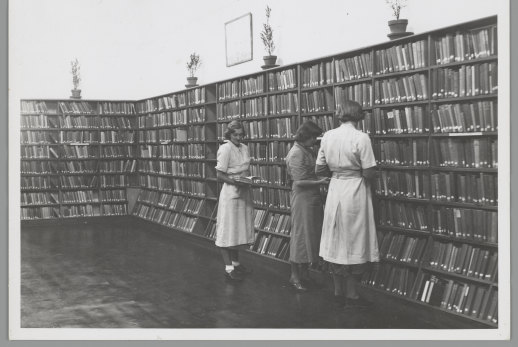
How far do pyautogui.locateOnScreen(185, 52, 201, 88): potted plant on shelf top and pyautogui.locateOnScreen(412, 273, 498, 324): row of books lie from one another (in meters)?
5.95

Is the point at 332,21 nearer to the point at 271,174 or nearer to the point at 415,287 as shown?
the point at 271,174

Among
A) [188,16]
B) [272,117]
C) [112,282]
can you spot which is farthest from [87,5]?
[112,282]

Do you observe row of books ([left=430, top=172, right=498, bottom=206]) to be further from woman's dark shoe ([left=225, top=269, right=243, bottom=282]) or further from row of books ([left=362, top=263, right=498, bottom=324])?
woman's dark shoe ([left=225, top=269, right=243, bottom=282])

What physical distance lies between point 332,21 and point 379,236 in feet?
8.90

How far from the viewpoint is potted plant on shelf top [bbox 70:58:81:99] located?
35.7ft

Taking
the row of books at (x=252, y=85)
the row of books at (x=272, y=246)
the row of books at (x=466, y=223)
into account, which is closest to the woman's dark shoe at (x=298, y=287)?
the row of books at (x=272, y=246)

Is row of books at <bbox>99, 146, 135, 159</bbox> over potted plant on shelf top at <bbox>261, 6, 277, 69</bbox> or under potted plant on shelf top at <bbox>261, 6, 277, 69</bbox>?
under

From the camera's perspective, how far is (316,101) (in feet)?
19.5

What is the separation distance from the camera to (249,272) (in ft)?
19.7

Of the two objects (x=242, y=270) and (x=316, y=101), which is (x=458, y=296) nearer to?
(x=242, y=270)

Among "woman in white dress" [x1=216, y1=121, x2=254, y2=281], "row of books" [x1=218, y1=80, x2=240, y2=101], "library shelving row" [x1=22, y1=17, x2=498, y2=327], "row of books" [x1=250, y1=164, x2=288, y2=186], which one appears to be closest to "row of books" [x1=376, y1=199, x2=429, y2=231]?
"library shelving row" [x1=22, y1=17, x2=498, y2=327]

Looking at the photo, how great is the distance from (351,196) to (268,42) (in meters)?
3.62

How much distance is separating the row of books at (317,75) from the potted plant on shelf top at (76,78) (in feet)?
20.5

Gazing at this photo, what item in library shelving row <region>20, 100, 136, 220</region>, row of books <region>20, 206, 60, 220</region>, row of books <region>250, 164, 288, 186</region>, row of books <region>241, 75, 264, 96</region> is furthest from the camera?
library shelving row <region>20, 100, 136, 220</region>
